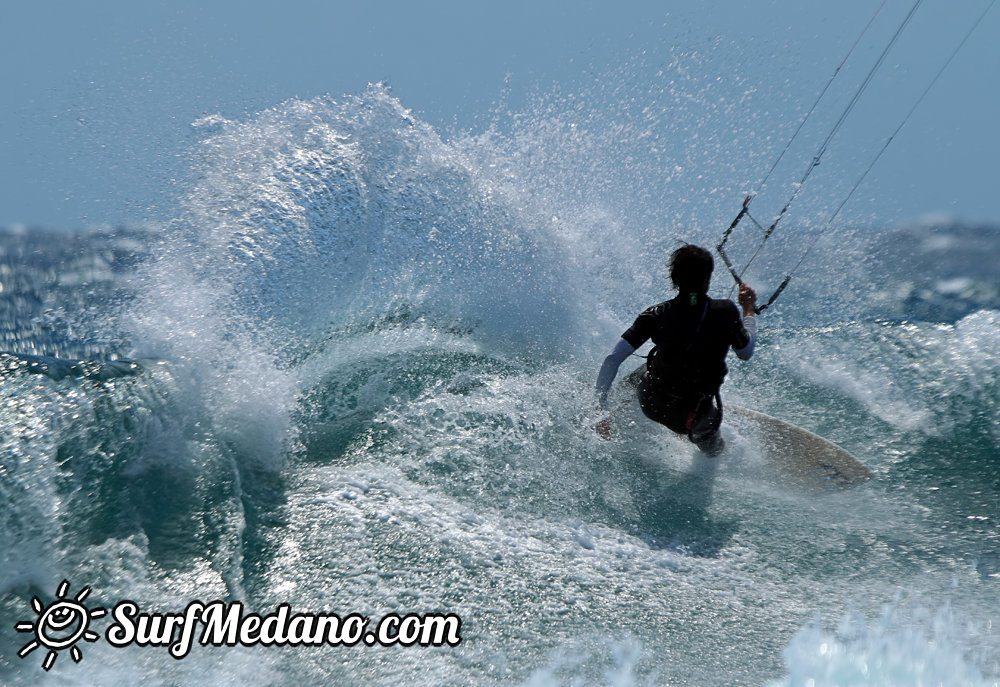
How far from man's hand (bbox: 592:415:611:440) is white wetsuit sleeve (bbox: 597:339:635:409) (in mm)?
103

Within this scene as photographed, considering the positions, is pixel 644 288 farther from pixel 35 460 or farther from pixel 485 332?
pixel 35 460

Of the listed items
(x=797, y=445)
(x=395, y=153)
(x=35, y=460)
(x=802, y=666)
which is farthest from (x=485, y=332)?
(x=802, y=666)

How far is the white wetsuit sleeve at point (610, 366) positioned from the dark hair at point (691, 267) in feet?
1.69

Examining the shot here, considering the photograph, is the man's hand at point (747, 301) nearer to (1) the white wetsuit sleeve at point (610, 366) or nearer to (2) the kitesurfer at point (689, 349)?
(2) the kitesurfer at point (689, 349)

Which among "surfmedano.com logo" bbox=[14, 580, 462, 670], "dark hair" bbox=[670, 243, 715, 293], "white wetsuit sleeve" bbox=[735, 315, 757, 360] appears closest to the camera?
"surfmedano.com logo" bbox=[14, 580, 462, 670]

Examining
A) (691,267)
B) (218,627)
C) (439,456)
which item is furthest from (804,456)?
(218,627)

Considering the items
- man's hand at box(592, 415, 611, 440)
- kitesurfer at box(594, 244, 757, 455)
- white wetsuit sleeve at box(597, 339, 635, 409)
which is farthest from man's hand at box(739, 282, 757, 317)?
man's hand at box(592, 415, 611, 440)

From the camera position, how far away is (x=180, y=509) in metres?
3.70

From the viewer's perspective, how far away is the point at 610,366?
4.33 meters

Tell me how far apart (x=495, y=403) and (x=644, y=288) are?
3.21 m

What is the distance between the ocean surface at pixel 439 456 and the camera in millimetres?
3000

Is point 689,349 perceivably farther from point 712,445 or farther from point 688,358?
point 712,445

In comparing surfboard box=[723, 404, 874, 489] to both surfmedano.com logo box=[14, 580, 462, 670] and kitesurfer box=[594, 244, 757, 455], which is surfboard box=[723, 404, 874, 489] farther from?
surfmedano.com logo box=[14, 580, 462, 670]

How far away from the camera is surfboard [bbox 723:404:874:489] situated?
4418 mm
